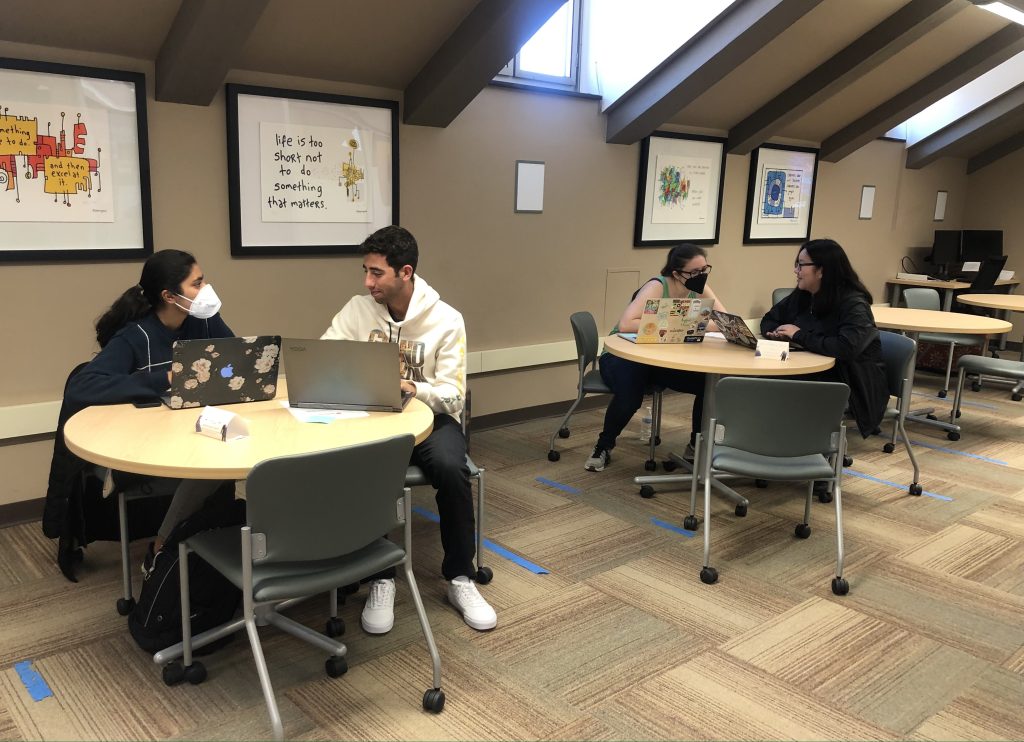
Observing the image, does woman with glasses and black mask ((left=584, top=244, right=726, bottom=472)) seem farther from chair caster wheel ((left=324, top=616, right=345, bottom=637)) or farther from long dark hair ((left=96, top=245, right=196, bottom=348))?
long dark hair ((left=96, top=245, right=196, bottom=348))

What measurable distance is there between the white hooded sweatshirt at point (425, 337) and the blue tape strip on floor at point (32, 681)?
132 centimetres

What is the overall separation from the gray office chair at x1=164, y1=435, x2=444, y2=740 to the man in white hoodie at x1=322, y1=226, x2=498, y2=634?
429 mm

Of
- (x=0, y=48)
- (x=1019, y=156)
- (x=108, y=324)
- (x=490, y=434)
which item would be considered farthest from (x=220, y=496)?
(x=1019, y=156)

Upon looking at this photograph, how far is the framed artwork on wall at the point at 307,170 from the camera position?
11.7ft

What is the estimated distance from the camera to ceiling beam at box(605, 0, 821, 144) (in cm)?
408

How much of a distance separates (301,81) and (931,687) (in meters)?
3.52

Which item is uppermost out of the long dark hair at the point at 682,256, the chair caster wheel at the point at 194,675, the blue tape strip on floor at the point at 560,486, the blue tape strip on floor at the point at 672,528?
the long dark hair at the point at 682,256

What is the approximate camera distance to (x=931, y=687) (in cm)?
228

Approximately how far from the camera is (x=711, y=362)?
331cm

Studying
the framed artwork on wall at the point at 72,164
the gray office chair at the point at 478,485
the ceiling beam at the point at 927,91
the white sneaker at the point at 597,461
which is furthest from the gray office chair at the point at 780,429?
the ceiling beam at the point at 927,91

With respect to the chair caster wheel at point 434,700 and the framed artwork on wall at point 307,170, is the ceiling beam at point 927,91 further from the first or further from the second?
the chair caster wheel at point 434,700

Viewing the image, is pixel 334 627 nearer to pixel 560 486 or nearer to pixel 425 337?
pixel 425 337

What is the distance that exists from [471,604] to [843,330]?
2.12 m

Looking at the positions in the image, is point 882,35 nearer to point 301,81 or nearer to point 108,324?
point 301,81
